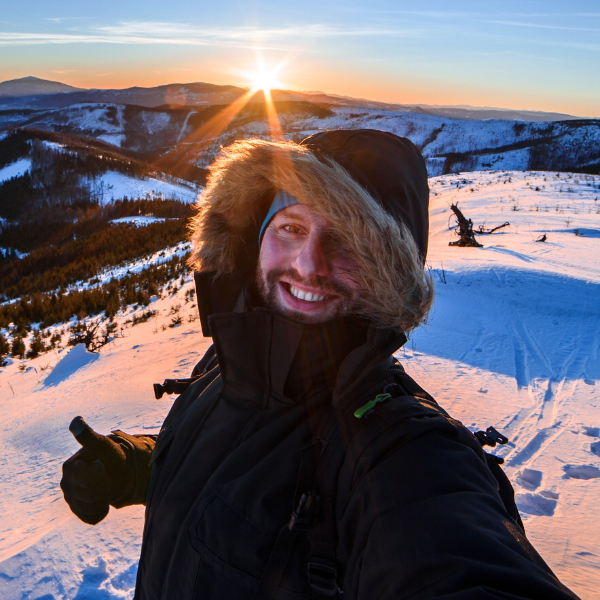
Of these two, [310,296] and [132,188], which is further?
[132,188]

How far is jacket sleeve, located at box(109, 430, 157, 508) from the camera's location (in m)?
1.39

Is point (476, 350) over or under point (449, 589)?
under

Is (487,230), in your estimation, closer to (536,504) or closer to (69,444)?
(536,504)

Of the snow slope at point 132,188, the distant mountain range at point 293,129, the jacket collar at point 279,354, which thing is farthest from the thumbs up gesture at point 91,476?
the distant mountain range at point 293,129

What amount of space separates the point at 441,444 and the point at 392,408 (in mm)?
122

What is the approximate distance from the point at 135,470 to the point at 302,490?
34.8 inches

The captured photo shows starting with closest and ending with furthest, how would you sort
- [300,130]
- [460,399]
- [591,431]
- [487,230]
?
1. [591,431]
2. [460,399]
3. [487,230]
4. [300,130]

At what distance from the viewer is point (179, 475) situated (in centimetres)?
110

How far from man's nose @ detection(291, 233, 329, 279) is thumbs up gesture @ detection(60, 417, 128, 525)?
2.80 feet

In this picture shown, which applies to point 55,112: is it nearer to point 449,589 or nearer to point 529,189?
point 529,189

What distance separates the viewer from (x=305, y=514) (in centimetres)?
78

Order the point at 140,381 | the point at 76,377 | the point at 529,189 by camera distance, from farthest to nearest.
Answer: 1. the point at 529,189
2. the point at 76,377
3. the point at 140,381

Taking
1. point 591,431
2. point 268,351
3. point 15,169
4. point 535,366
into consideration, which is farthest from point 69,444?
point 15,169

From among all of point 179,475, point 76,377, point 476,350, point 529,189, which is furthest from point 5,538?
point 529,189
